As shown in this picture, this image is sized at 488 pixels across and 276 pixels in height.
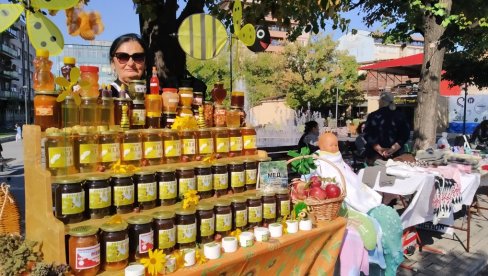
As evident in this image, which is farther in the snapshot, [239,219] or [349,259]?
[349,259]

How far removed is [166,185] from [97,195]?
386 millimetres

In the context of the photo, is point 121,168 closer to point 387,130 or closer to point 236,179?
point 236,179

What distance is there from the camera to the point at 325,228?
9.02 ft

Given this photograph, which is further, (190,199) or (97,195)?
(190,199)

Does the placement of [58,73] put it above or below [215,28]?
below

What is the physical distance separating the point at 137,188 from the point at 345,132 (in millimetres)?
25905

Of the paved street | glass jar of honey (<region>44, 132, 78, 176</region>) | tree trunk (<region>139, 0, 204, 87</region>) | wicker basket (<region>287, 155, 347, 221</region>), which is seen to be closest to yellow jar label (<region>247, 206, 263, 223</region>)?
wicker basket (<region>287, 155, 347, 221</region>)

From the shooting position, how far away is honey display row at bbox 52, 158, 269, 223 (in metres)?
1.87

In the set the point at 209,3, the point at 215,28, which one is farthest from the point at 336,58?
the point at 215,28

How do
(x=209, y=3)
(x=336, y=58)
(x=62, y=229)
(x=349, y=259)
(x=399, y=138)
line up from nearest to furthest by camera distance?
(x=62, y=229) → (x=349, y=259) → (x=399, y=138) → (x=209, y=3) → (x=336, y=58)

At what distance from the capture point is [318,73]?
30.8m

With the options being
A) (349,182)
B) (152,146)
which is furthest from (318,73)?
(152,146)

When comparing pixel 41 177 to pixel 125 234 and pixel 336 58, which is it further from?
pixel 336 58

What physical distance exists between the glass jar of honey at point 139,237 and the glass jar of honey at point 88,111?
0.57 m
